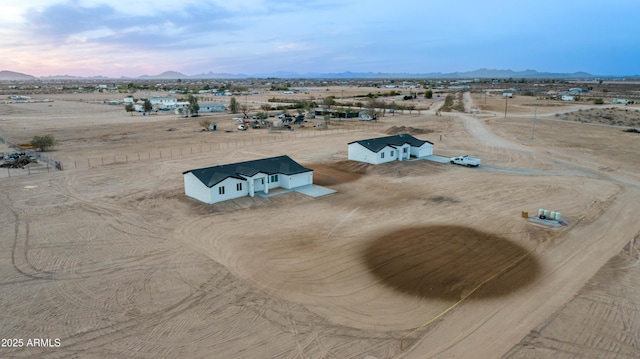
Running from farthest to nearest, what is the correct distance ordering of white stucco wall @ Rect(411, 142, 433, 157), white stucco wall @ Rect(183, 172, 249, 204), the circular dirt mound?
white stucco wall @ Rect(411, 142, 433, 157) → white stucco wall @ Rect(183, 172, 249, 204) → the circular dirt mound

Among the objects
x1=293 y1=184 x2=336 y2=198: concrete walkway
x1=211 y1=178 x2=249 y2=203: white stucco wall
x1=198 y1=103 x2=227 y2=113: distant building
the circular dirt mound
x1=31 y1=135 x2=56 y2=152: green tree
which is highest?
x1=198 y1=103 x2=227 y2=113: distant building

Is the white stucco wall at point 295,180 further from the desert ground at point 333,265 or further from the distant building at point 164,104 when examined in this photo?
the distant building at point 164,104

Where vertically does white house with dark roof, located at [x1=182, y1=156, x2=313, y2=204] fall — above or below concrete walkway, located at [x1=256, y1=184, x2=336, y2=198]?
above

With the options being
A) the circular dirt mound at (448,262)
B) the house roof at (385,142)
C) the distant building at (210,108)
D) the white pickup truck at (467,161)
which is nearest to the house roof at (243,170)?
the house roof at (385,142)

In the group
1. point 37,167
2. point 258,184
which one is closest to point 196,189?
point 258,184

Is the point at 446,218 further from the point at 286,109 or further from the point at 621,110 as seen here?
the point at 621,110

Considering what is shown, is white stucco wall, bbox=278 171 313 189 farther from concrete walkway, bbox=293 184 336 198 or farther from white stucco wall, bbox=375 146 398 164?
white stucco wall, bbox=375 146 398 164

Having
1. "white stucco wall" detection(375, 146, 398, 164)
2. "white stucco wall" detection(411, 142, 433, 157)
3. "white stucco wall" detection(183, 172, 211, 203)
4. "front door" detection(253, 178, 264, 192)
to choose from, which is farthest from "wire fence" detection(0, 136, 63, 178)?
"white stucco wall" detection(411, 142, 433, 157)

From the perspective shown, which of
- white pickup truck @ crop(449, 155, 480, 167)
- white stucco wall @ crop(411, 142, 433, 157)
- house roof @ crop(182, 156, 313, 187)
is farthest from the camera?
white stucco wall @ crop(411, 142, 433, 157)
